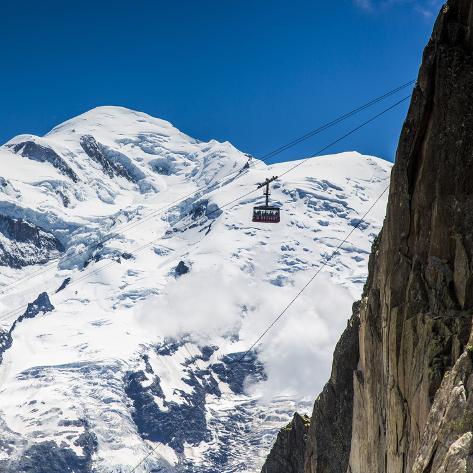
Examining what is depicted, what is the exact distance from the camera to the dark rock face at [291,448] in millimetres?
63531

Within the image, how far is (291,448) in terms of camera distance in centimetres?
6481

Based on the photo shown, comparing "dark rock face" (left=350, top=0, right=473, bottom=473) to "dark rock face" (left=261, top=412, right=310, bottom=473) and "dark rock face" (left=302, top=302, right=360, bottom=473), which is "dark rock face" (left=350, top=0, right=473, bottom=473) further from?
"dark rock face" (left=261, top=412, right=310, bottom=473)

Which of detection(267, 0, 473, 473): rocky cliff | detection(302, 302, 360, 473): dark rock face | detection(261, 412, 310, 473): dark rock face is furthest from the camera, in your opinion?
detection(261, 412, 310, 473): dark rock face

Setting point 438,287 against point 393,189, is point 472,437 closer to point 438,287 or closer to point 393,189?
point 438,287

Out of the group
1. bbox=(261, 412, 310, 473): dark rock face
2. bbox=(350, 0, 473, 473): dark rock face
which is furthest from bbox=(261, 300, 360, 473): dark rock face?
bbox=(350, 0, 473, 473): dark rock face

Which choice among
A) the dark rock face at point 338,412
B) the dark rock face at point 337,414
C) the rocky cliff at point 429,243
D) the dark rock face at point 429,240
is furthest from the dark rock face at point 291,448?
the dark rock face at point 429,240

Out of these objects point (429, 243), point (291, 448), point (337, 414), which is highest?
point (429, 243)

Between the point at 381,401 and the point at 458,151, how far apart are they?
28.6ft

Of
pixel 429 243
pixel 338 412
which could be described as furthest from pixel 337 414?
pixel 429 243

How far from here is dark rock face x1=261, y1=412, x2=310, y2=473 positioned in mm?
63531

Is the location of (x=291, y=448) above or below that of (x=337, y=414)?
below

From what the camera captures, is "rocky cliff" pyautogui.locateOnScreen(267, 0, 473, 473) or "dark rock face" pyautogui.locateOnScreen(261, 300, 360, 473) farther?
"dark rock face" pyautogui.locateOnScreen(261, 300, 360, 473)

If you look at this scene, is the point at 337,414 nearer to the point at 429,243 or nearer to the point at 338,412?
the point at 338,412

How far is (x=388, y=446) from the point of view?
3067 centimetres
